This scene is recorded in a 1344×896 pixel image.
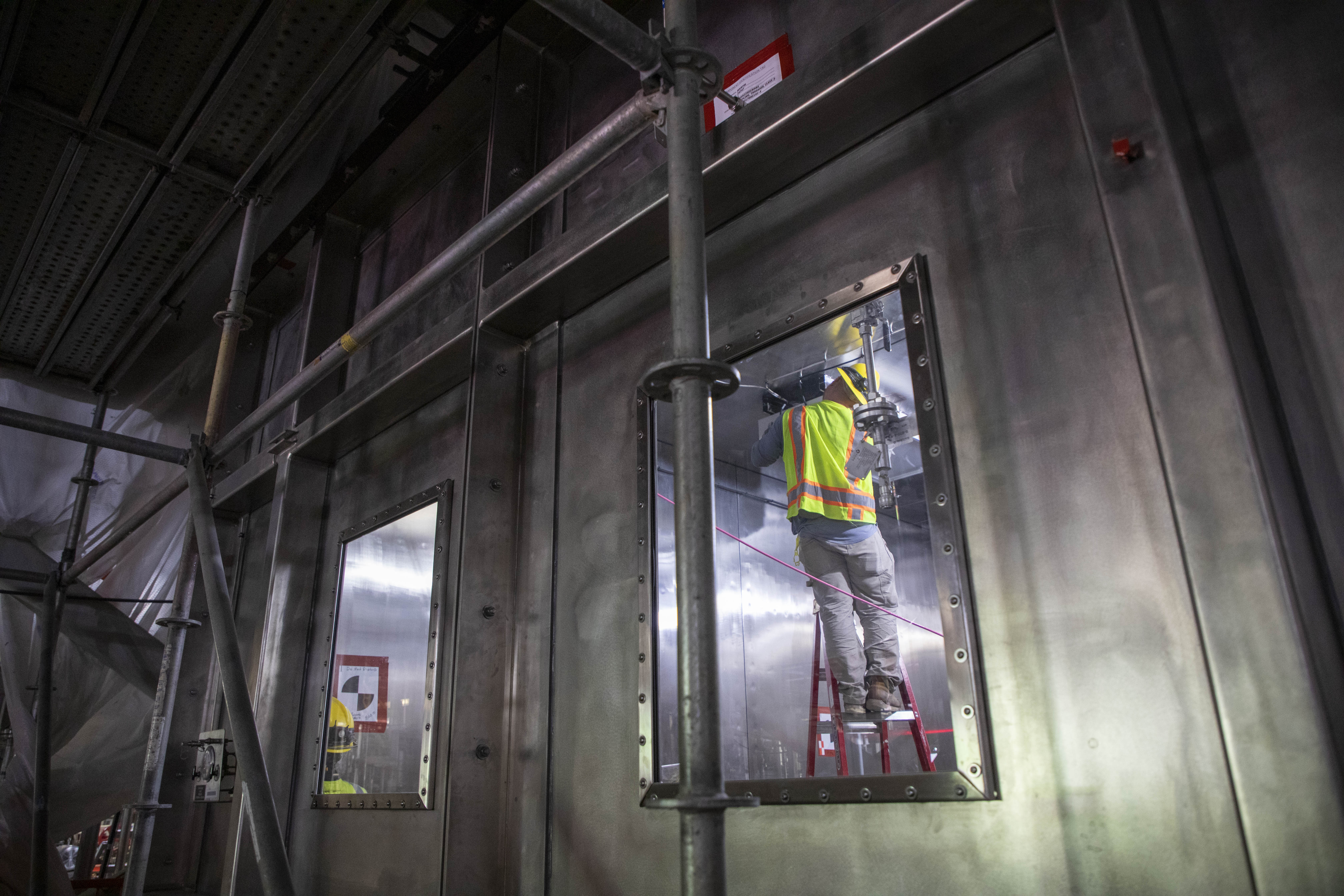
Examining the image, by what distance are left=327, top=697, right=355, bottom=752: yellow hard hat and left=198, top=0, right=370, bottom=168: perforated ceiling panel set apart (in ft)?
9.89

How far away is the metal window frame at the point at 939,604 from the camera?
1.74m

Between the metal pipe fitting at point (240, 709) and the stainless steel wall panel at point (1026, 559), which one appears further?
the metal pipe fitting at point (240, 709)

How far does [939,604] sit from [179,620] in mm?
3488

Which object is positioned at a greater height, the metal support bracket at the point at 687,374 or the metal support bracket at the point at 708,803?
the metal support bracket at the point at 687,374

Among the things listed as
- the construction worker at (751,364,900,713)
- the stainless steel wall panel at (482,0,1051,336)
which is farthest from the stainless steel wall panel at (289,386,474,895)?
the construction worker at (751,364,900,713)

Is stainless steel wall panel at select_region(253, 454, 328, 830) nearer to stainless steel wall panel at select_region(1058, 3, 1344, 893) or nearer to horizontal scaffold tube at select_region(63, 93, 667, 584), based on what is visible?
horizontal scaffold tube at select_region(63, 93, 667, 584)

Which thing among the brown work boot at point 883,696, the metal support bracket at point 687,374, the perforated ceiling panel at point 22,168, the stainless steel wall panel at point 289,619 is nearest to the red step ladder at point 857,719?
the brown work boot at point 883,696

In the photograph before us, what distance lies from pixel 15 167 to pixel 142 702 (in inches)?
122

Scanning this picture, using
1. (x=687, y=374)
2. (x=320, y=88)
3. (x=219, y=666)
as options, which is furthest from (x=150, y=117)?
(x=687, y=374)

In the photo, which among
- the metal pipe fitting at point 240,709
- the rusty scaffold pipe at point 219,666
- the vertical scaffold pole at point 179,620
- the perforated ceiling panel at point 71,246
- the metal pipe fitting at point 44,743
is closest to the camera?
the metal pipe fitting at point 240,709

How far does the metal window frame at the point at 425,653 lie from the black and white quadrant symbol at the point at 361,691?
0.13 metres

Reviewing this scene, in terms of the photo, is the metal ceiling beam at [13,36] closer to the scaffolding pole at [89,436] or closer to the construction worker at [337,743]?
the scaffolding pole at [89,436]

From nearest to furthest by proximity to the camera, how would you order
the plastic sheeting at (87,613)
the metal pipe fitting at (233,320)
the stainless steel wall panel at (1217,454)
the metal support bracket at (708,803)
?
the stainless steel wall panel at (1217,454) → the metal support bracket at (708,803) → the metal pipe fitting at (233,320) → the plastic sheeting at (87,613)

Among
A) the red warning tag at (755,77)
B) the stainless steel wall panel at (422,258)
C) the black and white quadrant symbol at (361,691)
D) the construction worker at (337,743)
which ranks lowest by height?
the construction worker at (337,743)
